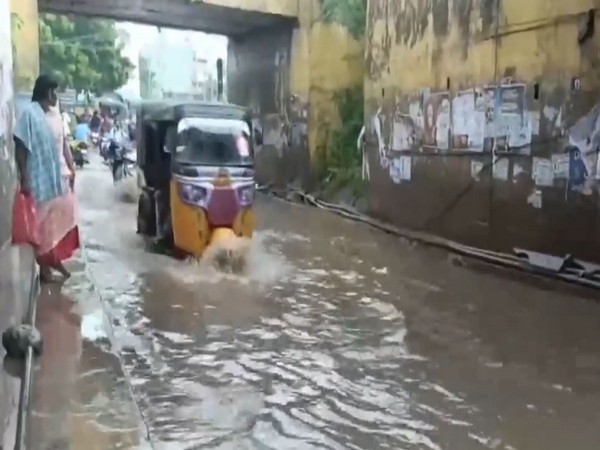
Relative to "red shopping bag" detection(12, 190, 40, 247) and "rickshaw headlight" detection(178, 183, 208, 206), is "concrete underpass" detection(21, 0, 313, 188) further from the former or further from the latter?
"red shopping bag" detection(12, 190, 40, 247)

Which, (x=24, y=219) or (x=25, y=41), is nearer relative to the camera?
(x=24, y=219)

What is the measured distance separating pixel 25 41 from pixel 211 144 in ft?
27.3

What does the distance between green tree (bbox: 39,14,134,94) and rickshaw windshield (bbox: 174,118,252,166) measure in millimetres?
26002

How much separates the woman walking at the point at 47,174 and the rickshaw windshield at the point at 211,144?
2.47m

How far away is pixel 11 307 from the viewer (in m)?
7.65

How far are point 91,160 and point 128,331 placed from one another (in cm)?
3044

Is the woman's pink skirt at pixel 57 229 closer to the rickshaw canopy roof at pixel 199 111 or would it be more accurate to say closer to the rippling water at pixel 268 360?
the rippling water at pixel 268 360

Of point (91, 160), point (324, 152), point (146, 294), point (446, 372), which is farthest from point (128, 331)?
point (91, 160)

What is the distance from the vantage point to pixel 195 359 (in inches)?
271

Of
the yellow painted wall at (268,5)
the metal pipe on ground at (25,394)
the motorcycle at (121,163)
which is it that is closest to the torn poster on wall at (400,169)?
the yellow painted wall at (268,5)

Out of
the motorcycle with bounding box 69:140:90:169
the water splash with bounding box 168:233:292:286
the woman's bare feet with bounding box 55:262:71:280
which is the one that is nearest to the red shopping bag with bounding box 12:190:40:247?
the woman's bare feet with bounding box 55:262:71:280

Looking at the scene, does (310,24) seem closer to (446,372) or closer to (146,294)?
(146,294)

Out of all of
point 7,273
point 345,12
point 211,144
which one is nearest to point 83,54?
point 345,12

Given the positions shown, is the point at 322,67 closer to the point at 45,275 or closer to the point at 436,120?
the point at 436,120
